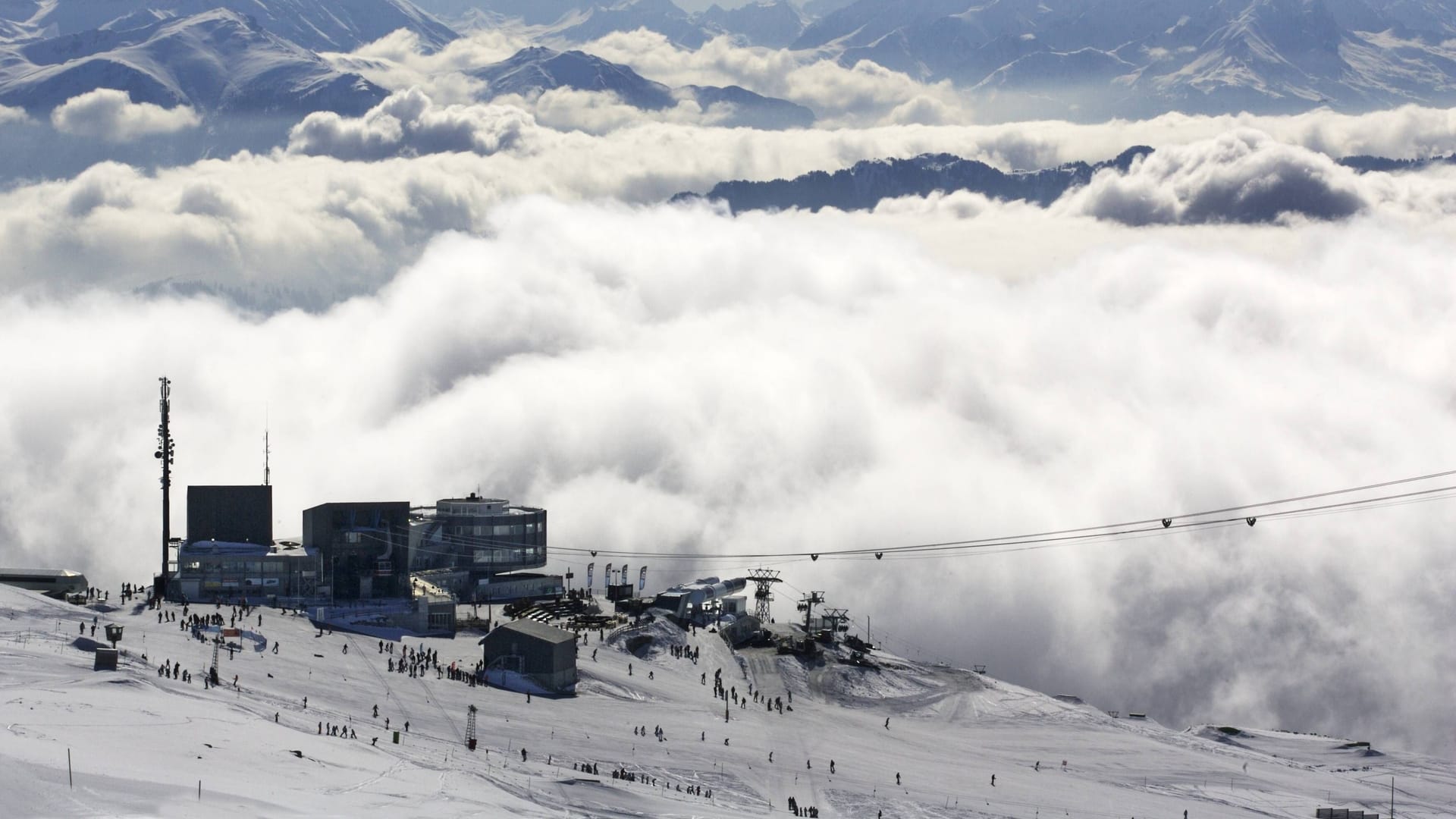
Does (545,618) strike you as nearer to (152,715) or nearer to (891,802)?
(891,802)

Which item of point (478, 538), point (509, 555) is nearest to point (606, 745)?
point (478, 538)

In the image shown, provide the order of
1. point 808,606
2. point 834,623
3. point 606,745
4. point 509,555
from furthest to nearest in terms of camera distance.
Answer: point 509,555 → point 808,606 → point 834,623 → point 606,745

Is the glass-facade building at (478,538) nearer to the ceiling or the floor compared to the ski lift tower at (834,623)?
nearer to the ceiling

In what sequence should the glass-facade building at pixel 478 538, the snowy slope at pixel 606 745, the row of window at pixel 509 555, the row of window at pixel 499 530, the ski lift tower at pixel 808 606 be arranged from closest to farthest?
the snowy slope at pixel 606 745 → the ski lift tower at pixel 808 606 → the glass-facade building at pixel 478 538 → the row of window at pixel 499 530 → the row of window at pixel 509 555

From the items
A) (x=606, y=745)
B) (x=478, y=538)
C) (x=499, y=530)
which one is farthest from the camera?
(x=499, y=530)

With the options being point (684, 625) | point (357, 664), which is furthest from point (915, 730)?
point (357, 664)

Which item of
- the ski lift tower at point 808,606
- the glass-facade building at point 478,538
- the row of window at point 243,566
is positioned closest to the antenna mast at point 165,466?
the row of window at point 243,566

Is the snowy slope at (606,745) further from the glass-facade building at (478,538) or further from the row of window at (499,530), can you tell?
the row of window at (499,530)

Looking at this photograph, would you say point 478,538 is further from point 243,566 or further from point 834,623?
point 834,623

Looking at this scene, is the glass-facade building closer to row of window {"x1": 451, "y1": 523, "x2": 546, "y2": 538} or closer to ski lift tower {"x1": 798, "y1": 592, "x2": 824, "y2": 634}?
row of window {"x1": 451, "y1": 523, "x2": 546, "y2": 538}
